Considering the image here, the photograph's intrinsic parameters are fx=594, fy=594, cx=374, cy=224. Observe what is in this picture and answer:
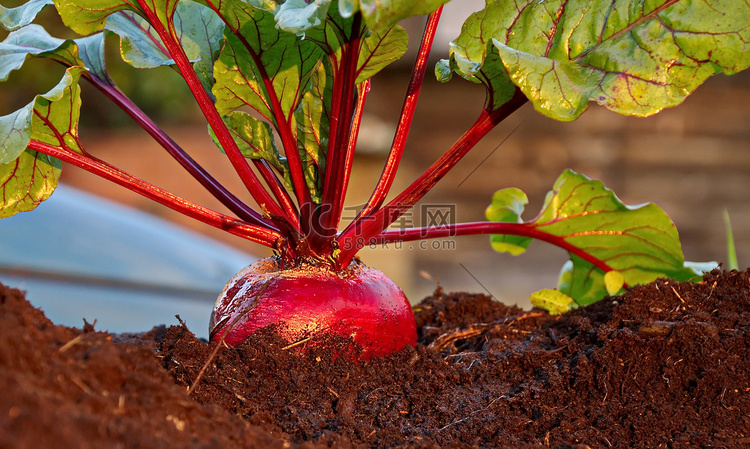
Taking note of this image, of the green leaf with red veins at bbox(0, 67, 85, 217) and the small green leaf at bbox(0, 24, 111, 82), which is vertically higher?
the small green leaf at bbox(0, 24, 111, 82)

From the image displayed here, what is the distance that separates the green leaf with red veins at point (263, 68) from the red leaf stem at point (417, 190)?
30 cm

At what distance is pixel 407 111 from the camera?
1389 mm

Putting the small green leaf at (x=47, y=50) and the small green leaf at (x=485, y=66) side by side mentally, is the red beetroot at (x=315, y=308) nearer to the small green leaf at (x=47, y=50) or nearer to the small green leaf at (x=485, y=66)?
the small green leaf at (x=485, y=66)

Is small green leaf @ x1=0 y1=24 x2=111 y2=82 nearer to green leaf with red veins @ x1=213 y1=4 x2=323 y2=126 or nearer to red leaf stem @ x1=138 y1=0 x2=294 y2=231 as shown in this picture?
red leaf stem @ x1=138 y1=0 x2=294 y2=231

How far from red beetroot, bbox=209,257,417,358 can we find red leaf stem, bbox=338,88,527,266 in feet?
0.22

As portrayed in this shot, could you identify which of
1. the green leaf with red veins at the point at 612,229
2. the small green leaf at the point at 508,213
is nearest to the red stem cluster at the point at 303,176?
the green leaf with red veins at the point at 612,229

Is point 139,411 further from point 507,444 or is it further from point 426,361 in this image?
point 426,361

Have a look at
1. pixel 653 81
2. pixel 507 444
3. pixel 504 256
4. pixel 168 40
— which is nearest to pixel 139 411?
pixel 507 444

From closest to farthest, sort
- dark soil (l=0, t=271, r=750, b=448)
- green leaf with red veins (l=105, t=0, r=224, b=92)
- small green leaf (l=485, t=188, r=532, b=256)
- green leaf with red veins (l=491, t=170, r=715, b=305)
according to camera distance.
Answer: dark soil (l=0, t=271, r=750, b=448) < green leaf with red veins (l=105, t=0, r=224, b=92) < green leaf with red veins (l=491, t=170, r=715, b=305) < small green leaf (l=485, t=188, r=532, b=256)

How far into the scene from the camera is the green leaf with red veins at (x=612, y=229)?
1565 millimetres

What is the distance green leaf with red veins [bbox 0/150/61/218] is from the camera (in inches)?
52.4

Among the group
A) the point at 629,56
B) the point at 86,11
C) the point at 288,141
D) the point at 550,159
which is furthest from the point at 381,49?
the point at 550,159

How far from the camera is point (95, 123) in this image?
8.08 metres

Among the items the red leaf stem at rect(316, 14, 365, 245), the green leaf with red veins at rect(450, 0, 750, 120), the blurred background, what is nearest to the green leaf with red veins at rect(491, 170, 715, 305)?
the green leaf with red veins at rect(450, 0, 750, 120)
